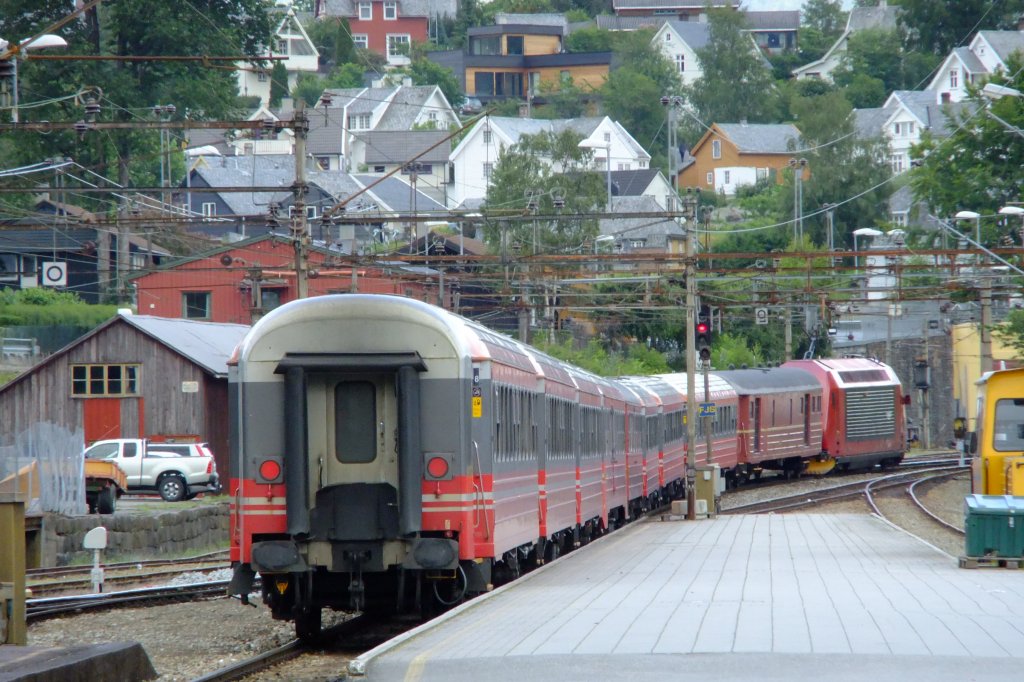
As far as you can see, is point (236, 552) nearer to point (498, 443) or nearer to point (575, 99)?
point (498, 443)

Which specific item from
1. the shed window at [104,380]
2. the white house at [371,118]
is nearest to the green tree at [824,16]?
the white house at [371,118]

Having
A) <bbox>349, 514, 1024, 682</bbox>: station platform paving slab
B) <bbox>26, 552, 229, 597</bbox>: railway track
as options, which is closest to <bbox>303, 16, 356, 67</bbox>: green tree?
<bbox>26, 552, 229, 597</bbox>: railway track

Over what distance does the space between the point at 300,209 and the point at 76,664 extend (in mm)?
13172

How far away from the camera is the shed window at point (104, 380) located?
130 feet

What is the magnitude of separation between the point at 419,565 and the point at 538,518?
5025 mm

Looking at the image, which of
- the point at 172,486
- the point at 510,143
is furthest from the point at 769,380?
the point at 510,143

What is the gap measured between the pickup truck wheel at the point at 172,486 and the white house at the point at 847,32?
11227 cm

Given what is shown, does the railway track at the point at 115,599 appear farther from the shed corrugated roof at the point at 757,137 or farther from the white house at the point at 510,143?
the shed corrugated roof at the point at 757,137

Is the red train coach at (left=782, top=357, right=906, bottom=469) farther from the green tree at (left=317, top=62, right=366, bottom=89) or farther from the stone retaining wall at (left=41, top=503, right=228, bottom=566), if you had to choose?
the green tree at (left=317, top=62, right=366, bottom=89)

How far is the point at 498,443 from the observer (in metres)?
15.3

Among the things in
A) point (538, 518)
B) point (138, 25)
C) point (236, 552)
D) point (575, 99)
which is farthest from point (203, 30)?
point (575, 99)

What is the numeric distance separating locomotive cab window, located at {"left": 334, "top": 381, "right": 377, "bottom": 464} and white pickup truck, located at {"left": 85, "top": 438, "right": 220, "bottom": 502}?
22.9 meters

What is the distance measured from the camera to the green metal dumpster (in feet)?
56.2

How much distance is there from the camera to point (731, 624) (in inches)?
461
